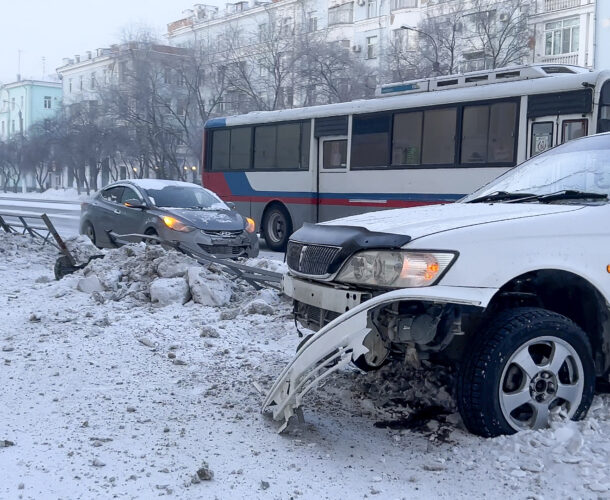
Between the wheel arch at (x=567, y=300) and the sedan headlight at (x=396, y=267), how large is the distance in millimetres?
460

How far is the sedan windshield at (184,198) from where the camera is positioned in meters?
13.0

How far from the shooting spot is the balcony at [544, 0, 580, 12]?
138 ft

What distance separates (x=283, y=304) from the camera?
26.6 ft

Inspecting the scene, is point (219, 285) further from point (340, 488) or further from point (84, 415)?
point (340, 488)

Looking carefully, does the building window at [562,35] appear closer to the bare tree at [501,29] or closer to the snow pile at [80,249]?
the bare tree at [501,29]

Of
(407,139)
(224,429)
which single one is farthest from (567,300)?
(407,139)

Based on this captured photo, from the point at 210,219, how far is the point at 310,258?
7522 mm

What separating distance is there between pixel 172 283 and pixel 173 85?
3779 cm

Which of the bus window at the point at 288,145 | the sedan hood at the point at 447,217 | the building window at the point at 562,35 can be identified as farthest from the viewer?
the building window at the point at 562,35

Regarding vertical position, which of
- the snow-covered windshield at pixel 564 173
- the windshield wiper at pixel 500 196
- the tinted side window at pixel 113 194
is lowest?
the tinted side window at pixel 113 194

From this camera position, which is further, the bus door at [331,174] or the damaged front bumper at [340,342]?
the bus door at [331,174]

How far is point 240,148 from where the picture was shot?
1952 cm

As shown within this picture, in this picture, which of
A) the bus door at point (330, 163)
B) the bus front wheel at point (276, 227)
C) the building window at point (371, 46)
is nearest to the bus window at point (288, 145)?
the bus door at point (330, 163)

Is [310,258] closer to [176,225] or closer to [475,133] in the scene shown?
[176,225]
